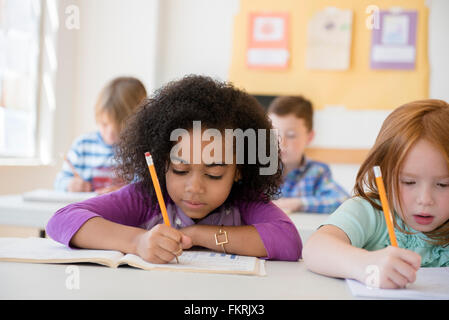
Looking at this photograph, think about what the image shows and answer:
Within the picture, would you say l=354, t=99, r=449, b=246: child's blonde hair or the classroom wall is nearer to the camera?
l=354, t=99, r=449, b=246: child's blonde hair

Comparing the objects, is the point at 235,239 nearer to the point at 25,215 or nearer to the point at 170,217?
the point at 170,217

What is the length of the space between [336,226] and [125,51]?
10.1ft

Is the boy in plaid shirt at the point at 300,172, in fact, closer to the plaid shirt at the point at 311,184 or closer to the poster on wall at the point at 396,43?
the plaid shirt at the point at 311,184

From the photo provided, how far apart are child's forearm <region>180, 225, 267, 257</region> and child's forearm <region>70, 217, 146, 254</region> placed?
4.8 inches

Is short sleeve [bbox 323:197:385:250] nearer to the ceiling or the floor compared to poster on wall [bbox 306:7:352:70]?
nearer to the floor

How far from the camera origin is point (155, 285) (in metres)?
0.77

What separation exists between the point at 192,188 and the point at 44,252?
0.30 metres

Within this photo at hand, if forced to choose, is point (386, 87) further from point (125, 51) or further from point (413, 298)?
point (413, 298)

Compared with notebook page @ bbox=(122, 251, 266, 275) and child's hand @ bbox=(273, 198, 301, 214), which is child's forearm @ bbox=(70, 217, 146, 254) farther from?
child's hand @ bbox=(273, 198, 301, 214)

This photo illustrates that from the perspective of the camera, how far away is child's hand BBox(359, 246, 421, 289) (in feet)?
2.55

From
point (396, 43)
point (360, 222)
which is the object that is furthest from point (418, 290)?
point (396, 43)

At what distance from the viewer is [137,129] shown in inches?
48.2

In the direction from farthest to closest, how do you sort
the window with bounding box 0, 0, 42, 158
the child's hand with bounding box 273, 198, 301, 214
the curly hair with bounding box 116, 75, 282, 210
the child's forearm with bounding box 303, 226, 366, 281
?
the window with bounding box 0, 0, 42, 158 < the child's hand with bounding box 273, 198, 301, 214 < the curly hair with bounding box 116, 75, 282, 210 < the child's forearm with bounding box 303, 226, 366, 281

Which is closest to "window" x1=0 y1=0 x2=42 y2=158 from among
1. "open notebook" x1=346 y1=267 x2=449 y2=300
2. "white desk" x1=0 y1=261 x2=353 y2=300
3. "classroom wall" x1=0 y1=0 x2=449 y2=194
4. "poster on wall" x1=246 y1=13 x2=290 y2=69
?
"classroom wall" x1=0 y1=0 x2=449 y2=194
